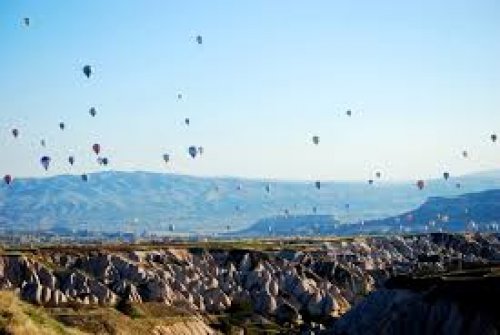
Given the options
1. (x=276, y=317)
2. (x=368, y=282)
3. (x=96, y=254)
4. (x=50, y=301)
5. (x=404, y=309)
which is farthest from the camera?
(x=368, y=282)

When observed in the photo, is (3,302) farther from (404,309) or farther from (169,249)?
(169,249)

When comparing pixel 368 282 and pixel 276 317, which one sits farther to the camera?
pixel 368 282

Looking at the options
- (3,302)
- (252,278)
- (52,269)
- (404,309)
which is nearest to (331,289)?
(252,278)

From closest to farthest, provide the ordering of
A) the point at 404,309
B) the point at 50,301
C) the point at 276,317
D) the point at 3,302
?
the point at 3,302
the point at 404,309
the point at 50,301
the point at 276,317

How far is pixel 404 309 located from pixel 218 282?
76.8 meters

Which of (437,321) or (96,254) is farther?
(96,254)

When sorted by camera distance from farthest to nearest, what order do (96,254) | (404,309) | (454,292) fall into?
(96,254), (404,309), (454,292)

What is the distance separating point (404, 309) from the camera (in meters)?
82.3

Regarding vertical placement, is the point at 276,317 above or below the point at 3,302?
below

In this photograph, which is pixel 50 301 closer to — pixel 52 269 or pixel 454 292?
pixel 52 269

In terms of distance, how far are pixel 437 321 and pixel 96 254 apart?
3502 inches

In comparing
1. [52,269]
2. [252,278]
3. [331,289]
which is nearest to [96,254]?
[52,269]

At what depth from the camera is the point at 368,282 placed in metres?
172

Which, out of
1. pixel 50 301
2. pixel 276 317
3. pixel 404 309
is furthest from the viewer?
pixel 276 317
